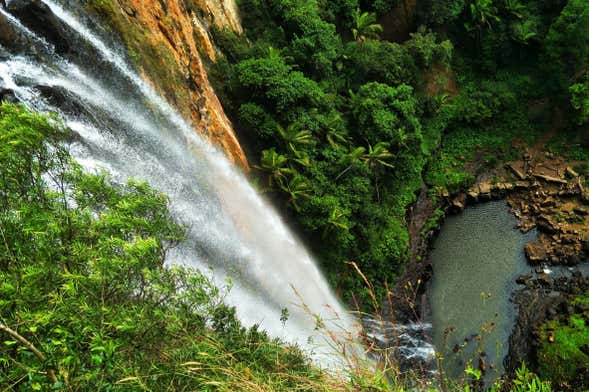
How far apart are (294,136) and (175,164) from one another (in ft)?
12.6

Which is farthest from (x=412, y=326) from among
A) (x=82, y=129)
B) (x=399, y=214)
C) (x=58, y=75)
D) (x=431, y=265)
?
(x=58, y=75)

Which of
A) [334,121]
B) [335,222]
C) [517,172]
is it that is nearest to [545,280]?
[517,172]

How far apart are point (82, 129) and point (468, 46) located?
17743 mm

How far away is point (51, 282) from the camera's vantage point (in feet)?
14.6

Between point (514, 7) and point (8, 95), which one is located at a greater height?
point (8, 95)

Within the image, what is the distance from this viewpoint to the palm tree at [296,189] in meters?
13.5

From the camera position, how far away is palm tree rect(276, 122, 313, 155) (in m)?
13.6

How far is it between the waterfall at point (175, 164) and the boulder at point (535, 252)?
7.58 m

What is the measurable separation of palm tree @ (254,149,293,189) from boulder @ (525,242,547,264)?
9.64m

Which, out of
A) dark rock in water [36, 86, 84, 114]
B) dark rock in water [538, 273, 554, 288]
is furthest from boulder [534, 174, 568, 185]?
dark rock in water [36, 86, 84, 114]

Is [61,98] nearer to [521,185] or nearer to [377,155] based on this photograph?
[377,155]

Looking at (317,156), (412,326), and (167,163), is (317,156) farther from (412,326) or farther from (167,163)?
(412,326)

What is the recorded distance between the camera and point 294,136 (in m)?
13.6

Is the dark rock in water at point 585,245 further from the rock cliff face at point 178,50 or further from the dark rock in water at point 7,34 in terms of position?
the dark rock in water at point 7,34
